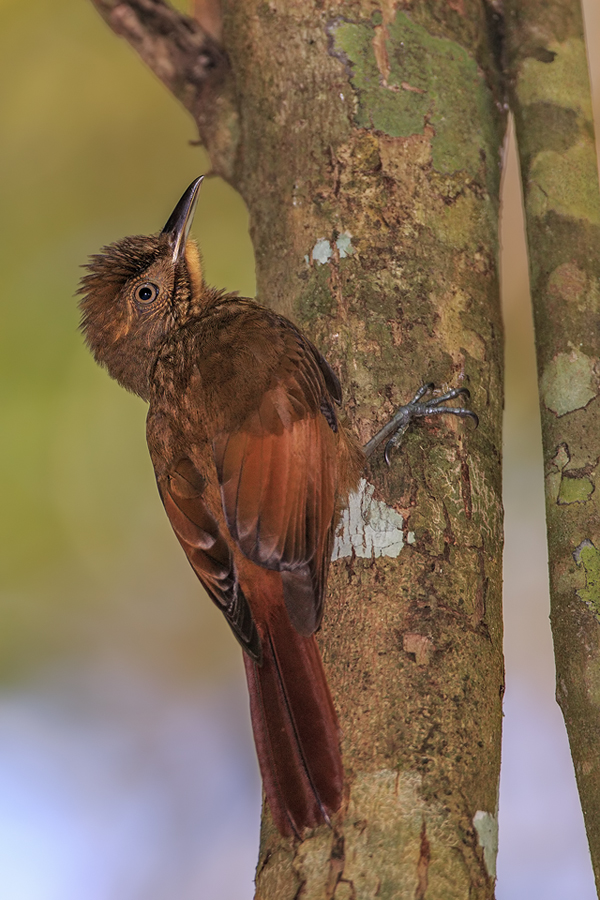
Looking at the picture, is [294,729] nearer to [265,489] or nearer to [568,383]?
[265,489]

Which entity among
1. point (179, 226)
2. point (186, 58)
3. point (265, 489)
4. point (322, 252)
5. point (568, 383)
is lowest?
point (265, 489)

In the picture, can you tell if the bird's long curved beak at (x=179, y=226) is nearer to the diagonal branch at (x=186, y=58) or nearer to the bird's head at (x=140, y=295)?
the bird's head at (x=140, y=295)

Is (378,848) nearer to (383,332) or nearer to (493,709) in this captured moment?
(493,709)

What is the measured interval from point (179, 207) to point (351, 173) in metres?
0.87

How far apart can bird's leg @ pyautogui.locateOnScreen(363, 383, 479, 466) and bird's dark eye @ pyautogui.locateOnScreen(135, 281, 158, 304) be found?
1250 mm

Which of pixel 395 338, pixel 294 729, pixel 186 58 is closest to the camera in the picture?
pixel 294 729

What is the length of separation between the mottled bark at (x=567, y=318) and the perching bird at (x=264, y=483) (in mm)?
289

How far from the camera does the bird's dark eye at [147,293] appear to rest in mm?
3098

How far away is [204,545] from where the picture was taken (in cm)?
239

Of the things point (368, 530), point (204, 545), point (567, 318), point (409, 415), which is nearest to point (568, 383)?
point (567, 318)

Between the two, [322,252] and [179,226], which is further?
[179,226]

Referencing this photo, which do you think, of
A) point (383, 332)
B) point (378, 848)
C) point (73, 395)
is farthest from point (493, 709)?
point (73, 395)

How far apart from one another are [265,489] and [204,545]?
0.24 m

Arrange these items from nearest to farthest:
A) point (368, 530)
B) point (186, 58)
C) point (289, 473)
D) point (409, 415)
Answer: point (368, 530)
point (409, 415)
point (289, 473)
point (186, 58)
